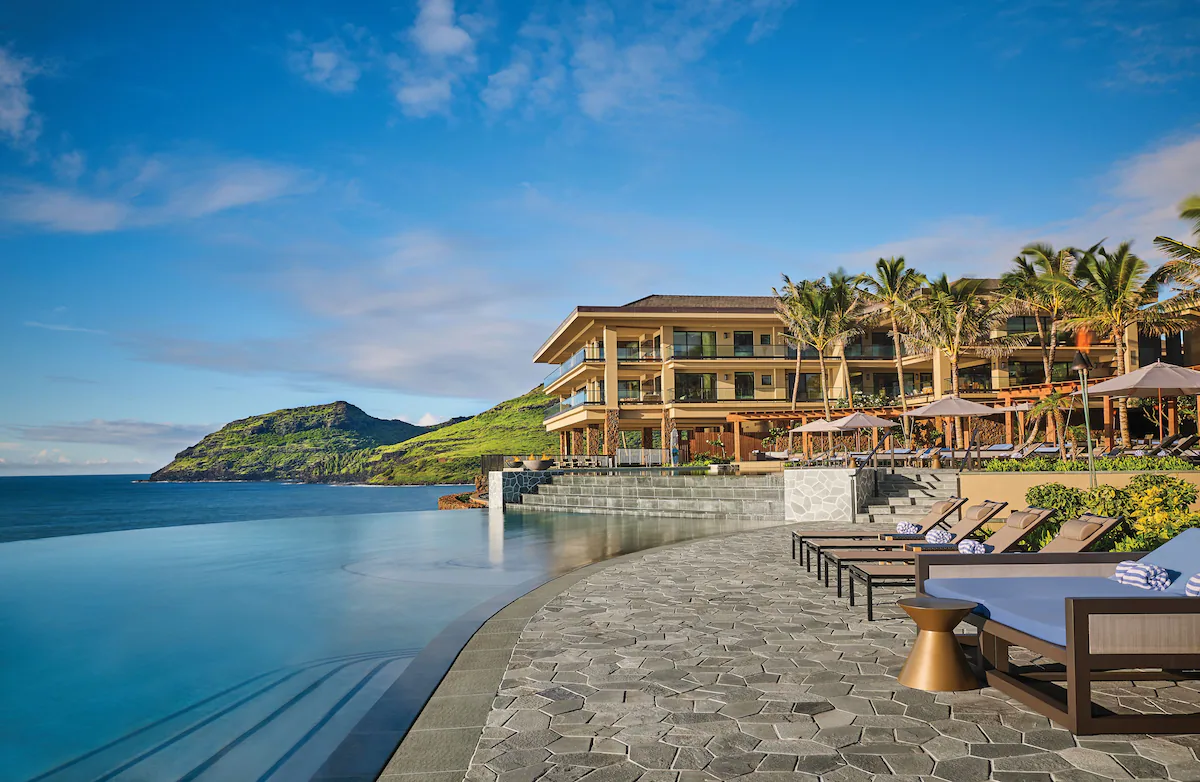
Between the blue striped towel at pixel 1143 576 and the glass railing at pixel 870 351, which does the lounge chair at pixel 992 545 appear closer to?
the blue striped towel at pixel 1143 576

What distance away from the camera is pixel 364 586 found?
10.5 meters

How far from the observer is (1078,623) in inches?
142

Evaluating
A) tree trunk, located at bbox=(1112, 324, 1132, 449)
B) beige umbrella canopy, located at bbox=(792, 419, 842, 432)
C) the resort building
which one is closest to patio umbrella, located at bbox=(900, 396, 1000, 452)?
beige umbrella canopy, located at bbox=(792, 419, 842, 432)

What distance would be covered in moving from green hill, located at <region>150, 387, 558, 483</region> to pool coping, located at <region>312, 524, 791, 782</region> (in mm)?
93543

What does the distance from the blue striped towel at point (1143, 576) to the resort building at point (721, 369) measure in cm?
3313

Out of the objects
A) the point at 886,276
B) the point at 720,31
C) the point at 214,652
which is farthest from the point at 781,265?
the point at 214,652

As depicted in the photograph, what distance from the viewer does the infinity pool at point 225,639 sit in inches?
194

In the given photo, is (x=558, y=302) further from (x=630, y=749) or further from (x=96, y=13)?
(x=630, y=749)

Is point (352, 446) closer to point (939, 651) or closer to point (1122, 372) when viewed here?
point (1122, 372)

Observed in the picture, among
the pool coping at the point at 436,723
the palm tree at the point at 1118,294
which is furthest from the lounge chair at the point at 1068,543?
the palm tree at the point at 1118,294

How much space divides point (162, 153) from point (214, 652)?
19.3 metres

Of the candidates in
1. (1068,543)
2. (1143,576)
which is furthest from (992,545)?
(1143,576)

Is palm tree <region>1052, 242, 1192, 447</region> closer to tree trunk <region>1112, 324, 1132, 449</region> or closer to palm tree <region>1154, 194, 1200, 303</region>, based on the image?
tree trunk <region>1112, 324, 1132, 449</region>

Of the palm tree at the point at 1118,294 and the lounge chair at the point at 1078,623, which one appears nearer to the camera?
the lounge chair at the point at 1078,623
